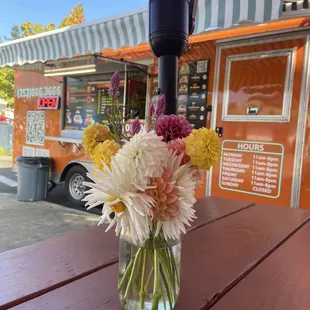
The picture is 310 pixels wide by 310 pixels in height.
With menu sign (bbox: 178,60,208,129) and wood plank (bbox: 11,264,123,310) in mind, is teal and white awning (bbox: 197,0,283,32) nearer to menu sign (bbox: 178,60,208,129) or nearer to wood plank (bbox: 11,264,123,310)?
menu sign (bbox: 178,60,208,129)

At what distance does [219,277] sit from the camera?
1.01 meters

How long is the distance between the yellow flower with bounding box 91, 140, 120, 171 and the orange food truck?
1.74 metres

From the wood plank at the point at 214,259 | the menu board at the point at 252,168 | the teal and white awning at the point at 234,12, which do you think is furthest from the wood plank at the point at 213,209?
the teal and white awning at the point at 234,12

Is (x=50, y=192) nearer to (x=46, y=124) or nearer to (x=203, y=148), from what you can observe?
(x=46, y=124)

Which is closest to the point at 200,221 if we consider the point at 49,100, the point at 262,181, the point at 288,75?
the point at 262,181

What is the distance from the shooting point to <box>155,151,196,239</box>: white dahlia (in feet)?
2.28

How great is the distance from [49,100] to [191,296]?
15.6 ft

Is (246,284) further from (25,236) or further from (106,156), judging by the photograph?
(25,236)

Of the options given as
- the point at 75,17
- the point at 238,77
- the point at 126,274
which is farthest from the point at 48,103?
the point at 75,17

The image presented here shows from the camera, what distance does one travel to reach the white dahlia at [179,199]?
0.70 meters

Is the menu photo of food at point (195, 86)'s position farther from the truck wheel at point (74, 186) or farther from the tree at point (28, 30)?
the tree at point (28, 30)

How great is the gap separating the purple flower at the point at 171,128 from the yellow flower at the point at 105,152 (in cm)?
10

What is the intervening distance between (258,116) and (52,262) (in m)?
2.47

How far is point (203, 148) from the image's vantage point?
2.32 feet
